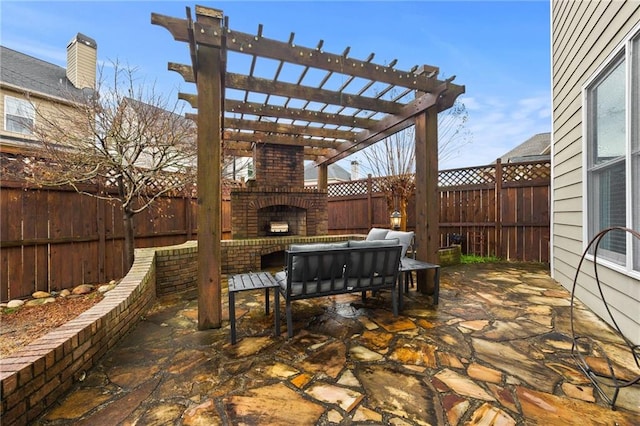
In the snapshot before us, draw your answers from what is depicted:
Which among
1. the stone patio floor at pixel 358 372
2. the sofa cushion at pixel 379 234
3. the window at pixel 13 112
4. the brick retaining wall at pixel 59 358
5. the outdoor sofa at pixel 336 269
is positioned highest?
the window at pixel 13 112

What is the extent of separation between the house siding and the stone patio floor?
0.36m

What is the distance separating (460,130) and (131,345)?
8.04m

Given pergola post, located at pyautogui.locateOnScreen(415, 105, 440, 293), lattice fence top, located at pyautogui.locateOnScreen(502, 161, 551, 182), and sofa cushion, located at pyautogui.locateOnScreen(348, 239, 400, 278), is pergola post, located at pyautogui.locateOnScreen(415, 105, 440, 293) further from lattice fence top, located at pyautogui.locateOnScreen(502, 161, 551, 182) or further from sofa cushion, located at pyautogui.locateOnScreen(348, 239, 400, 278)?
lattice fence top, located at pyautogui.locateOnScreen(502, 161, 551, 182)

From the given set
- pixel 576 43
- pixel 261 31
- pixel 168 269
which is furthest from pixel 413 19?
pixel 168 269

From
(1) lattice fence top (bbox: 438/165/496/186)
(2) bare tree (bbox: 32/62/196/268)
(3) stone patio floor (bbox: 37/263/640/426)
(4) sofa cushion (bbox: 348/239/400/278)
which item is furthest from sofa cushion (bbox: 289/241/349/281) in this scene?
(1) lattice fence top (bbox: 438/165/496/186)

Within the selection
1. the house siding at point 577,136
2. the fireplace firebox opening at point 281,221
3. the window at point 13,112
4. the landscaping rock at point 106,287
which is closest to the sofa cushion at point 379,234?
the fireplace firebox opening at point 281,221

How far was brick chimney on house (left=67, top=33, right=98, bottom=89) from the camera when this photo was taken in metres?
9.47

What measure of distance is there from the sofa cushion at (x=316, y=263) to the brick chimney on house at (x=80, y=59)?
454 inches

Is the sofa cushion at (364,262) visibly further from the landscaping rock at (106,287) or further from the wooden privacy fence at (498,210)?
the wooden privacy fence at (498,210)

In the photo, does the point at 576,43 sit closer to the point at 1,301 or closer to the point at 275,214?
the point at 275,214

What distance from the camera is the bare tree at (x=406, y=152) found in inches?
271

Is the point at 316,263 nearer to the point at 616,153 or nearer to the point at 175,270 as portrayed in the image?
the point at 175,270

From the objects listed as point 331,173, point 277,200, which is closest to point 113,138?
point 277,200

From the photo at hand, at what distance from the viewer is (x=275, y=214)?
6.63m
